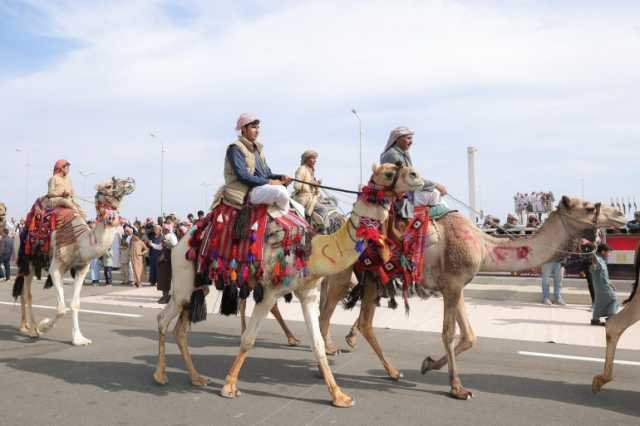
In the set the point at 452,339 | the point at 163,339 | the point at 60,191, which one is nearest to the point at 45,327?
the point at 60,191

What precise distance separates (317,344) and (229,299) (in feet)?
4.11

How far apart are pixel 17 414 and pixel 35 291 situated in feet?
40.9

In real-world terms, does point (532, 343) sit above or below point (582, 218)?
below

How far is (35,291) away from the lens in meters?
16.4

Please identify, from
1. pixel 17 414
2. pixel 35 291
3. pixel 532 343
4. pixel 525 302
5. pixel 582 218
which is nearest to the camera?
pixel 17 414

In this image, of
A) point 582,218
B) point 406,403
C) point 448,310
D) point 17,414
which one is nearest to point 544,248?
point 582,218

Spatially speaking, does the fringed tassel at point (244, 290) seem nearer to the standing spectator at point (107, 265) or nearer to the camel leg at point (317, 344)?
the camel leg at point (317, 344)

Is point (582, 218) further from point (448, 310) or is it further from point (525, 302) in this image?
point (525, 302)

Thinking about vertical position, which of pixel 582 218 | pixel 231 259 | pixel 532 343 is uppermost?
pixel 582 218

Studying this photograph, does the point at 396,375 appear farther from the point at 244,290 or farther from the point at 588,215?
the point at 588,215

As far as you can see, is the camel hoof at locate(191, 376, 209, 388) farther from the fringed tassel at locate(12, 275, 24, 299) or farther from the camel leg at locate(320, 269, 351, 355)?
the fringed tassel at locate(12, 275, 24, 299)

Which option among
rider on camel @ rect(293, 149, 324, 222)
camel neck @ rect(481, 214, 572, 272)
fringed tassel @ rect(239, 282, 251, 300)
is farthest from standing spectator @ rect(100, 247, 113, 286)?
camel neck @ rect(481, 214, 572, 272)

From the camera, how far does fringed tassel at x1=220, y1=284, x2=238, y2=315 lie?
6141 mm

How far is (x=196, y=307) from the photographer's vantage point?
633cm
